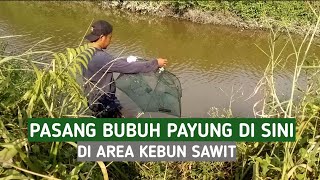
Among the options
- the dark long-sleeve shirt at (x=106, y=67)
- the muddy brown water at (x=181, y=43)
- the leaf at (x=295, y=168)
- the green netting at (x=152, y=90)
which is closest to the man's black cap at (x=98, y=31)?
the dark long-sleeve shirt at (x=106, y=67)

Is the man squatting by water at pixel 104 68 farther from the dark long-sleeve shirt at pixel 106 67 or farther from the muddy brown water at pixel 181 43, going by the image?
the muddy brown water at pixel 181 43

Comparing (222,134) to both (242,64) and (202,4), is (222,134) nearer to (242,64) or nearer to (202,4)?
(242,64)

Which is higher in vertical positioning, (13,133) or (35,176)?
(13,133)

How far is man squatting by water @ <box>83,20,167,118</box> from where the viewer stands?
9.33 ft

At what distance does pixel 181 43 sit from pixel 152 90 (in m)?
7.10

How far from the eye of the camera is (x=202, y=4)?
12.0m

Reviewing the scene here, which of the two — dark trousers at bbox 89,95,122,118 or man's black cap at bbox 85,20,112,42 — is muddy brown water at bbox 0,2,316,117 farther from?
man's black cap at bbox 85,20,112,42

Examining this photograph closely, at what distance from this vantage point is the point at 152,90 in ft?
10.2

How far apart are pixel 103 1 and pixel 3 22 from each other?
3.76 metres

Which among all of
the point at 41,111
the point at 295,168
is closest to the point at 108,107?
the point at 41,111

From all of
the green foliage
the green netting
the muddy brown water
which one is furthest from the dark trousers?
the muddy brown water

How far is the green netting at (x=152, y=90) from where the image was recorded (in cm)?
308

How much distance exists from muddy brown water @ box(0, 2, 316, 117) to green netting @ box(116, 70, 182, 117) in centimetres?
249

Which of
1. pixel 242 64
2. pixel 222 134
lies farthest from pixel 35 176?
pixel 242 64
